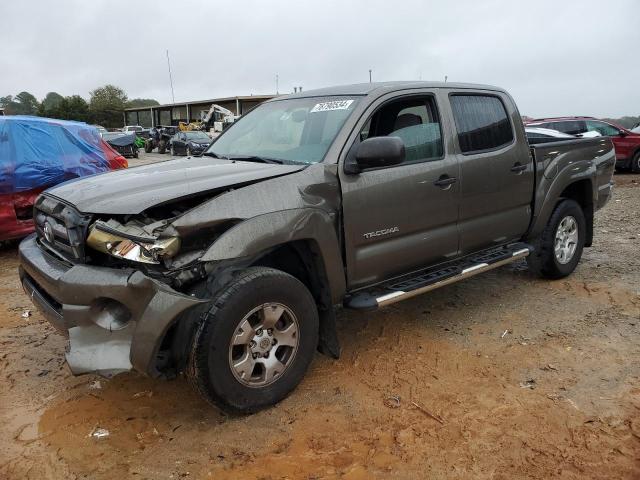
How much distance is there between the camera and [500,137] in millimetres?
4281

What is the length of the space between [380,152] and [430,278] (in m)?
1.11

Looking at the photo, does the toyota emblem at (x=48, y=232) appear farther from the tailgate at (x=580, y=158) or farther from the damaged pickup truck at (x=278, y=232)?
the tailgate at (x=580, y=158)

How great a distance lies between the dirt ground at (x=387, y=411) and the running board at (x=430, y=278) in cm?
50

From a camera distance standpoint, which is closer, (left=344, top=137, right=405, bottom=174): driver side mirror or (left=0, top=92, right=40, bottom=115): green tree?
(left=344, top=137, right=405, bottom=174): driver side mirror

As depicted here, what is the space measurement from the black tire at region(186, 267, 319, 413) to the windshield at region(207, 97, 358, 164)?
89 centimetres

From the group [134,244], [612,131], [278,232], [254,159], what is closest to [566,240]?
[254,159]

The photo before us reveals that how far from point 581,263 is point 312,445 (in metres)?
4.48

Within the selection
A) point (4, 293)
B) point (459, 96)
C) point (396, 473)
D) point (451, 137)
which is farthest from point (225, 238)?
point (4, 293)

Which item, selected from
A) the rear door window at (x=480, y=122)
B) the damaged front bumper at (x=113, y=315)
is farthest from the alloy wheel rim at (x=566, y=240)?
the damaged front bumper at (x=113, y=315)

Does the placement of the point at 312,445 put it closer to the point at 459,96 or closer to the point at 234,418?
the point at 234,418

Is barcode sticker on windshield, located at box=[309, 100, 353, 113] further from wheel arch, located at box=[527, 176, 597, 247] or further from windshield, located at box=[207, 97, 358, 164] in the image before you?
wheel arch, located at box=[527, 176, 597, 247]

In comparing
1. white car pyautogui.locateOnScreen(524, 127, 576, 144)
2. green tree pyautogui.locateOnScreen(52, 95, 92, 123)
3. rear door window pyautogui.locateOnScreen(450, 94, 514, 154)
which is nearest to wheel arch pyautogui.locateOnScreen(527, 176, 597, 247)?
white car pyautogui.locateOnScreen(524, 127, 576, 144)

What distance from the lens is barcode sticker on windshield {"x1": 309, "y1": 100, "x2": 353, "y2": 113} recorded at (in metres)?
3.47

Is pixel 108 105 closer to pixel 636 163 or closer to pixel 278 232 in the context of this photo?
pixel 636 163
